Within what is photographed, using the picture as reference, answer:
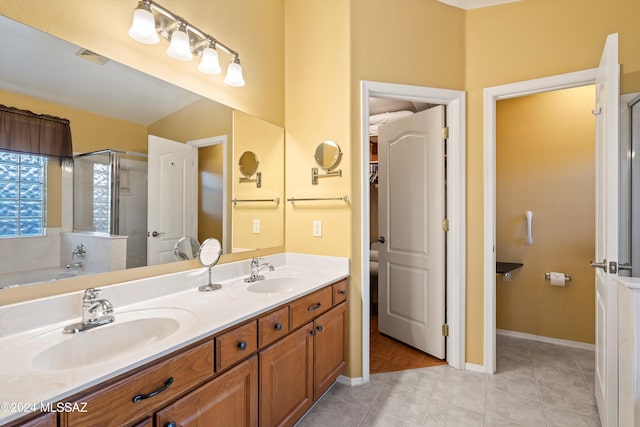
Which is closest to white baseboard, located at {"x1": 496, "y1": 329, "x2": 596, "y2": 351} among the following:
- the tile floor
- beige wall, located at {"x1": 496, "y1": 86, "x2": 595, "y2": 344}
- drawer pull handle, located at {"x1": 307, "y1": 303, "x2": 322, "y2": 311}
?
beige wall, located at {"x1": 496, "y1": 86, "x2": 595, "y2": 344}

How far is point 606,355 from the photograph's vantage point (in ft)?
5.08

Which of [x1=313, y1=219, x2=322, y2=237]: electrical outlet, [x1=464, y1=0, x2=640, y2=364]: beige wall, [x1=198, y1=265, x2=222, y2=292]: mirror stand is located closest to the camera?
[x1=198, y1=265, x2=222, y2=292]: mirror stand

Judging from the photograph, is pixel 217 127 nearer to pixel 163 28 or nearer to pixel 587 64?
pixel 163 28

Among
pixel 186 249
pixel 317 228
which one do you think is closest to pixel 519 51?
pixel 317 228

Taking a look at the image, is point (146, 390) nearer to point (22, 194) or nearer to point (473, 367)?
point (22, 194)

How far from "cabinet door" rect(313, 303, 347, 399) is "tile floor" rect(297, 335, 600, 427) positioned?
0.62ft

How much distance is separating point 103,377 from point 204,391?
0.38 meters

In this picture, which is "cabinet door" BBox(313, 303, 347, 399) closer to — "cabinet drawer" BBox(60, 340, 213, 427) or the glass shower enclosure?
"cabinet drawer" BBox(60, 340, 213, 427)

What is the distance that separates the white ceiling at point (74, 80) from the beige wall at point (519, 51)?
2.10m

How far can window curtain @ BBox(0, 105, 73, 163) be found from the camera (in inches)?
41.0

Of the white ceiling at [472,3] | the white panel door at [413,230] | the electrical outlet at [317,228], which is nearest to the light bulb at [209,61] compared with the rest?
the electrical outlet at [317,228]

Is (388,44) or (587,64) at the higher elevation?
(388,44)

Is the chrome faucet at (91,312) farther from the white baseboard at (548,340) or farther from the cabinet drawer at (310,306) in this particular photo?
the white baseboard at (548,340)

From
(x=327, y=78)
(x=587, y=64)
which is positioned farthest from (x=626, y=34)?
(x=327, y=78)
